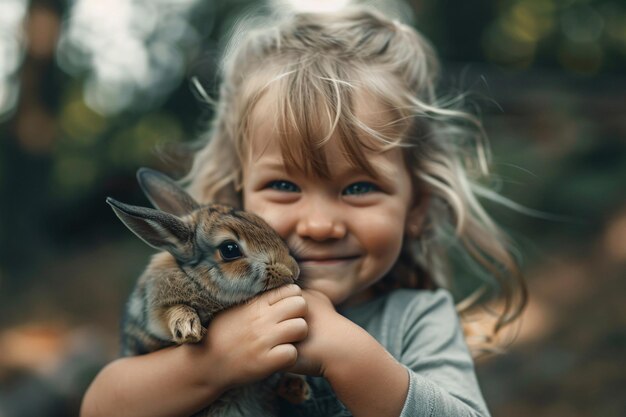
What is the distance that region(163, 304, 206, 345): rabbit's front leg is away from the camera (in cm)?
170

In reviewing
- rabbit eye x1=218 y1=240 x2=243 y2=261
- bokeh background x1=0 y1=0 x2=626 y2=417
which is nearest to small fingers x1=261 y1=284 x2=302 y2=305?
rabbit eye x1=218 y1=240 x2=243 y2=261

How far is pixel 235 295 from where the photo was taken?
1.79 m

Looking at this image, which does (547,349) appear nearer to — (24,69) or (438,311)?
(438,311)

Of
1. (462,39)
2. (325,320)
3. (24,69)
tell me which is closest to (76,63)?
(24,69)

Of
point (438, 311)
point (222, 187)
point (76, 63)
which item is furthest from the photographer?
point (76, 63)

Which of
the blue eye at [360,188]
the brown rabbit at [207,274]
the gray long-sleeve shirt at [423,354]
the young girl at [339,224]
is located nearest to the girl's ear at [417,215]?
the young girl at [339,224]

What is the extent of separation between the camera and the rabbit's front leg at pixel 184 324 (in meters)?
1.70

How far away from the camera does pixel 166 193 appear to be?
83.5 inches

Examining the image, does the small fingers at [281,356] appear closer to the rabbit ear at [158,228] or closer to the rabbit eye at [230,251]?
the rabbit eye at [230,251]

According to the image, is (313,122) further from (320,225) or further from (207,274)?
(207,274)

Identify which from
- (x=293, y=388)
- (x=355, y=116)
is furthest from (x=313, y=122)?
(x=293, y=388)

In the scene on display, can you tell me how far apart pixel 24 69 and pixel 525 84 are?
5012 millimetres

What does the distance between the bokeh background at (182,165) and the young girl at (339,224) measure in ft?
2.99

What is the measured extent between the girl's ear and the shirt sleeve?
10.0 inches
